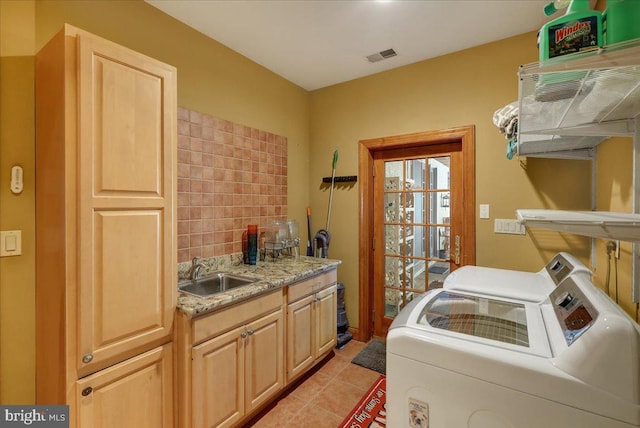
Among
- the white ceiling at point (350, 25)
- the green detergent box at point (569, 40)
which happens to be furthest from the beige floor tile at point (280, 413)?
the white ceiling at point (350, 25)

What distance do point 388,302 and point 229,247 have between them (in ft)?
5.63

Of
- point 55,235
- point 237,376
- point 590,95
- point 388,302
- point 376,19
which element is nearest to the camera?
point 590,95

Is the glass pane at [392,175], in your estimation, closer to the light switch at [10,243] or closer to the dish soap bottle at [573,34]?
the dish soap bottle at [573,34]

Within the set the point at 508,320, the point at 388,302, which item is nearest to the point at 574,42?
the point at 508,320

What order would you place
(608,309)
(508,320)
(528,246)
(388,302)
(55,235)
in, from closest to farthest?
(608,309)
(508,320)
(55,235)
(528,246)
(388,302)

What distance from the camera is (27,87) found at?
1440mm

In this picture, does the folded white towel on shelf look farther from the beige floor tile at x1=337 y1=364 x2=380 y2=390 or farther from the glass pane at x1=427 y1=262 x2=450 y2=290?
the beige floor tile at x1=337 y1=364 x2=380 y2=390

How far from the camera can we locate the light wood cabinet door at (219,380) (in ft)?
5.05

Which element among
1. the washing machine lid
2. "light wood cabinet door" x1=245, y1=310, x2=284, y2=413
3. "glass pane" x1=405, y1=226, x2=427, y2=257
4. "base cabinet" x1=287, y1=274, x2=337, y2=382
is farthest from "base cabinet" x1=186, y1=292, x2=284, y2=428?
"glass pane" x1=405, y1=226, x2=427, y2=257

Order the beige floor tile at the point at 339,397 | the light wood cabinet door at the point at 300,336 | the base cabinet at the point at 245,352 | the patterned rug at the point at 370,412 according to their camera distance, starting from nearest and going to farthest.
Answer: the base cabinet at the point at 245,352 < the patterned rug at the point at 370,412 < the beige floor tile at the point at 339,397 < the light wood cabinet door at the point at 300,336

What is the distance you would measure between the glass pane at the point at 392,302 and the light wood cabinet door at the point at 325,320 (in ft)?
2.18

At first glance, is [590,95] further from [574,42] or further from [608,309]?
[608,309]

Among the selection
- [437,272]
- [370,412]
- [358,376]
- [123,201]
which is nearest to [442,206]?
[437,272]

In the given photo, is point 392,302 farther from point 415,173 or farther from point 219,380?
point 219,380
